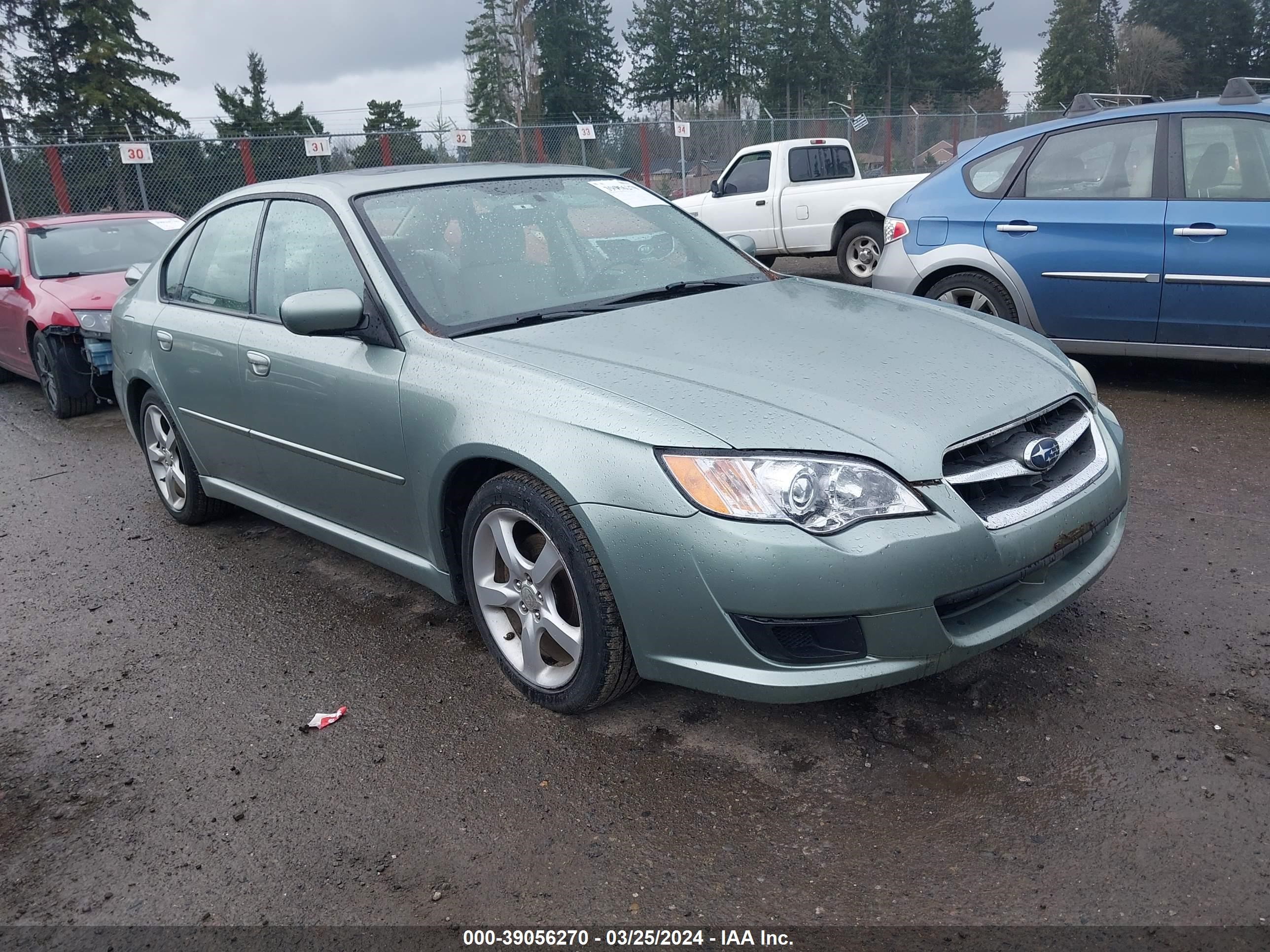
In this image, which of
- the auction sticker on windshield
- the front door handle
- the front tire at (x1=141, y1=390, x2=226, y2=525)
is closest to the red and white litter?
the front door handle

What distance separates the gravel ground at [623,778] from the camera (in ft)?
7.57

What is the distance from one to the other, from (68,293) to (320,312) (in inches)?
221

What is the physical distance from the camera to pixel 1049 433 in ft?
9.50

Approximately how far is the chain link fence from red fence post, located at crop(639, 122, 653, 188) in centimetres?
2

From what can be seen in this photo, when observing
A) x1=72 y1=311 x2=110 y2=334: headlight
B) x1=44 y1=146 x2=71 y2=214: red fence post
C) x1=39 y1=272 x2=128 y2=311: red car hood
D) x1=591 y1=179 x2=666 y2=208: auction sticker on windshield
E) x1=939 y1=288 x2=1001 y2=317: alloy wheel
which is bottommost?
x1=939 y1=288 x2=1001 y2=317: alloy wheel

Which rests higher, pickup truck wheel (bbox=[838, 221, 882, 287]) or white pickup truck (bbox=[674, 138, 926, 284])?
white pickup truck (bbox=[674, 138, 926, 284])

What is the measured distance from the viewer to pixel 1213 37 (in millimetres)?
71438

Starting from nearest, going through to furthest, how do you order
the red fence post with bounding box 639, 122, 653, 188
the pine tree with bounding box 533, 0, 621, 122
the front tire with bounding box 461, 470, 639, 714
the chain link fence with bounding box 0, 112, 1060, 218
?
the front tire with bounding box 461, 470, 639, 714, the chain link fence with bounding box 0, 112, 1060, 218, the red fence post with bounding box 639, 122, 653, 188, the pine tree with bounding box 533, 0, 621, 122

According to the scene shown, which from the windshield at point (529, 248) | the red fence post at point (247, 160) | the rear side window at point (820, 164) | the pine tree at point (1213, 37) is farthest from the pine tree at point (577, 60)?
the windshield at point (529, 248)

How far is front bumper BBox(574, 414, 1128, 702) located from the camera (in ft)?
8.05

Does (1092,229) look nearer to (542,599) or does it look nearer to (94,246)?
(542,599)

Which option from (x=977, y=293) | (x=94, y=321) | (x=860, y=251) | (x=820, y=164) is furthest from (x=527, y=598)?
(x=820, y=164)

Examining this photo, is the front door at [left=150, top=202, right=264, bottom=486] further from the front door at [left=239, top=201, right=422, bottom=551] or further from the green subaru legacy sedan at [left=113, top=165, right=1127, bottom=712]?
A: the front door at [left=239, top=201, right=422, bottom=551]

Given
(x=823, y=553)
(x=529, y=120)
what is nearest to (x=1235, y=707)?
(x=823, y=553)
